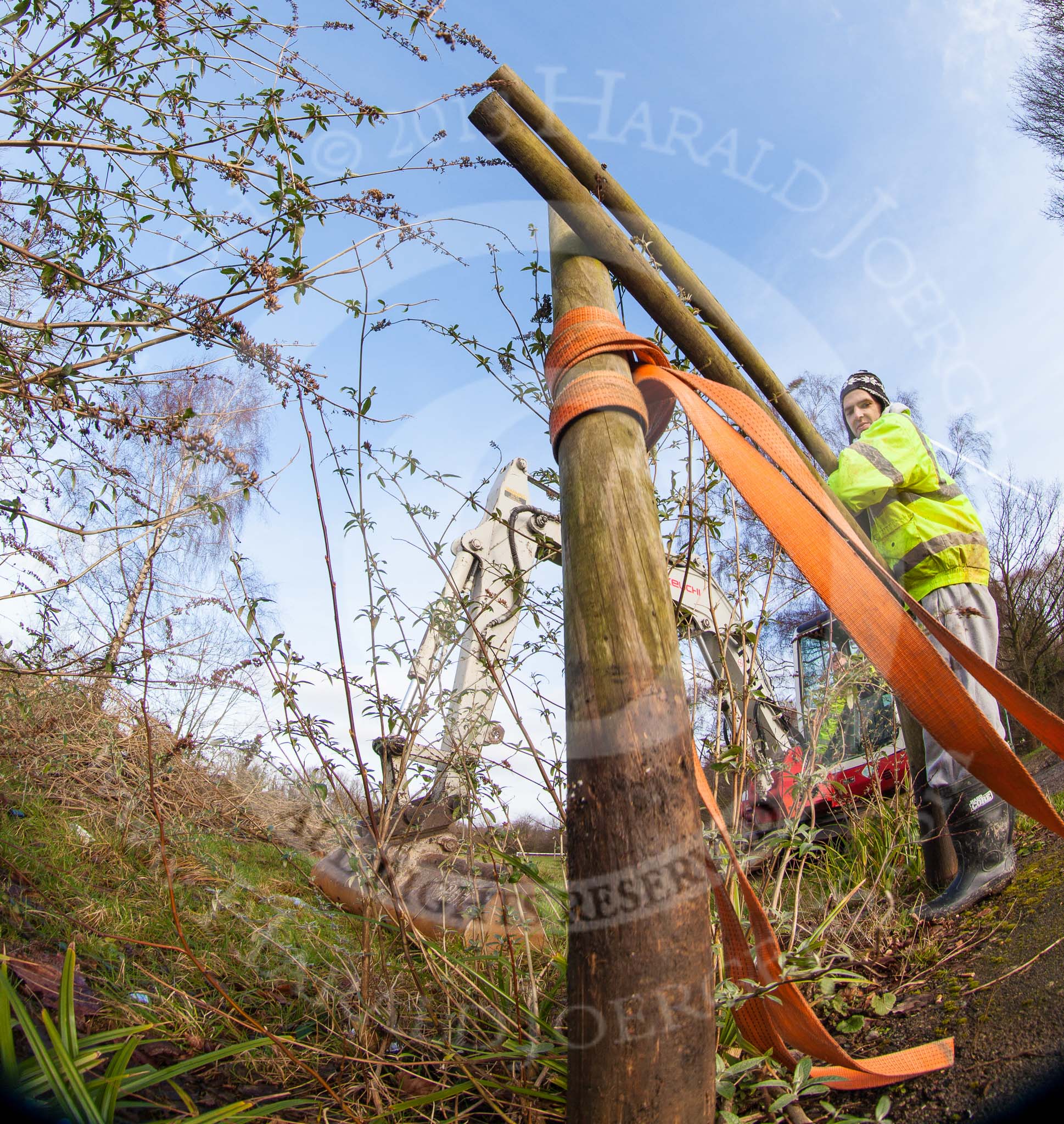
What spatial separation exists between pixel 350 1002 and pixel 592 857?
113 centimetres

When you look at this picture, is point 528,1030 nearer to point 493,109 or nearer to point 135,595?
point 135,595

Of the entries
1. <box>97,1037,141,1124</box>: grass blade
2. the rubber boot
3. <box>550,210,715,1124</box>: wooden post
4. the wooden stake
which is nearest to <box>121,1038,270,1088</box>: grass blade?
<box>97,1037,141,1124</box>: grass blade

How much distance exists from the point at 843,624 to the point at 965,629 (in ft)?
A: 5.78

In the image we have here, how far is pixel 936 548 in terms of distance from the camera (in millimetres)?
2693

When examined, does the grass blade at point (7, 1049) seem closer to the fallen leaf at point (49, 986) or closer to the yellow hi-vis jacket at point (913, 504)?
the fallen leaf at point (49, 986)

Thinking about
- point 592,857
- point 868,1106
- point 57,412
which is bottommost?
point 868,1106

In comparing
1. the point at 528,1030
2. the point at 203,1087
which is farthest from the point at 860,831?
the point at 203,1087

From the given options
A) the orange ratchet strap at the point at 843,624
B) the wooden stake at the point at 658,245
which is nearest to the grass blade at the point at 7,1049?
the orange ratchet strap at the point at 843,624

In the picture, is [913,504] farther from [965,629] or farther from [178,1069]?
[178,1069]

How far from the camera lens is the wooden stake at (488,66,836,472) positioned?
1717mm

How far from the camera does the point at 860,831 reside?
278 cm

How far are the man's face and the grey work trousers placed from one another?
971mm

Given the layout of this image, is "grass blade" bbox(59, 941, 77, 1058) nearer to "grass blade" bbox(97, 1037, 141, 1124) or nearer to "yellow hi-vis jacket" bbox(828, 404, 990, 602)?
"grass blade" bbox(97, 1037, 141, 1124)

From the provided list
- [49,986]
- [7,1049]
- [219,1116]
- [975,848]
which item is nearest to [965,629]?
[975,848]
